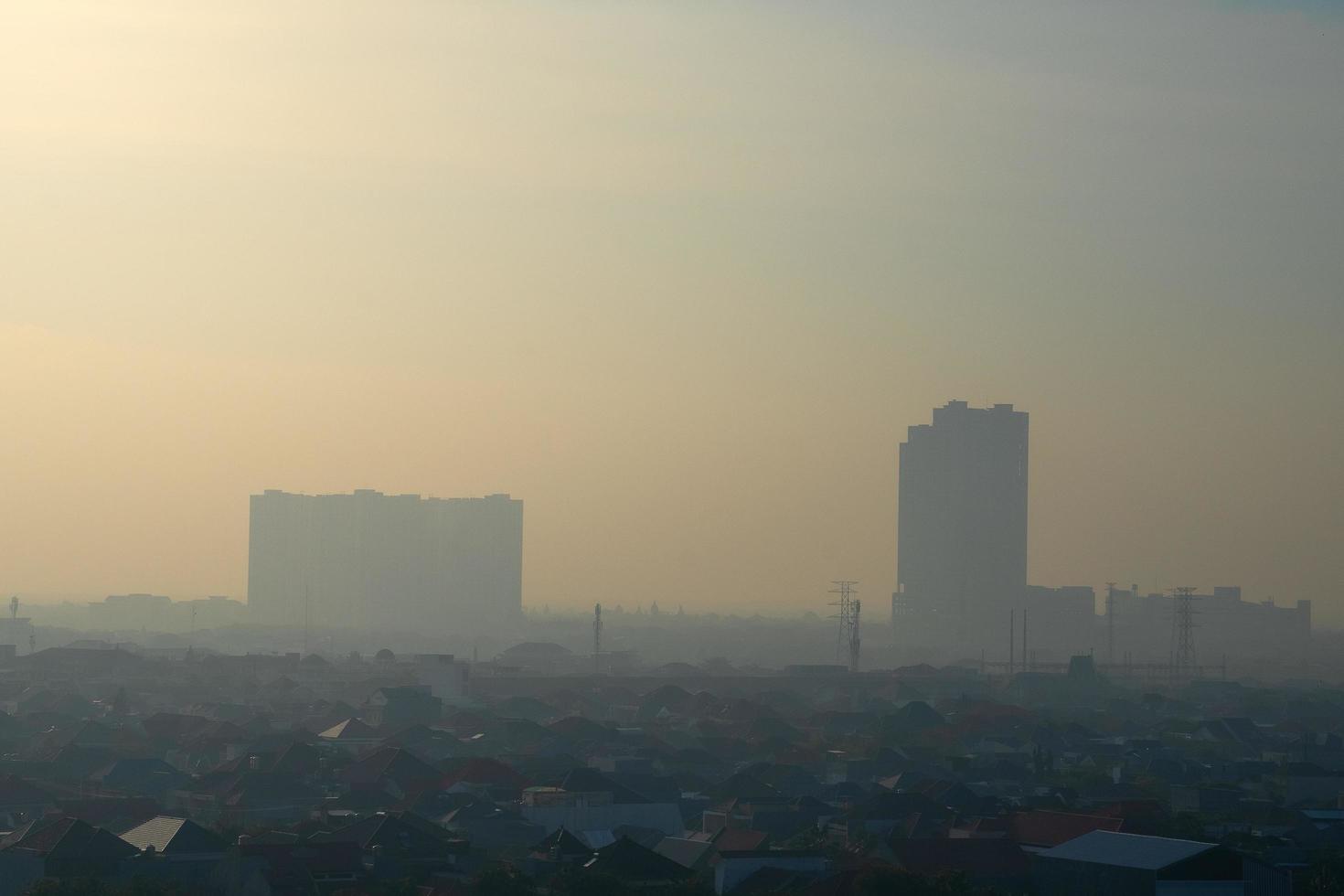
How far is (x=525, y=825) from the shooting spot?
23219 mm

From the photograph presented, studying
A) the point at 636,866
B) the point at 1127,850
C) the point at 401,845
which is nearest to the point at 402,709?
the point at 401,845

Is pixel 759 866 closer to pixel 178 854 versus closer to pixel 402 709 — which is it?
pixel 178 854

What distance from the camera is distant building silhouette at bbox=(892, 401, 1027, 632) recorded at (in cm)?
10238

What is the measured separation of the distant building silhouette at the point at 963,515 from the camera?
102 m

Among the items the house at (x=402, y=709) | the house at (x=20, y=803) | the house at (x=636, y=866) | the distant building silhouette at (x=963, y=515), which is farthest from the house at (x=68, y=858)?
the distant building silhouette at (x=963, y=515)

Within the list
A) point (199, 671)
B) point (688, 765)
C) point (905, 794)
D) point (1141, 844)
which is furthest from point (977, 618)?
point (1141, 844)

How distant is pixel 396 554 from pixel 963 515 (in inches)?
1260

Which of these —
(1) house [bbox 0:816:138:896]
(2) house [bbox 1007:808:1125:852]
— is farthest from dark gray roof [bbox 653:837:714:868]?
(1) house [bbox 0:816:138:896]

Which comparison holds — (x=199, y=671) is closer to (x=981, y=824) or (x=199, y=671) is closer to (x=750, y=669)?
(x=750, y=669)

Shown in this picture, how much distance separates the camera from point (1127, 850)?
1872cm

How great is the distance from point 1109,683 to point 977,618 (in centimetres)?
4008

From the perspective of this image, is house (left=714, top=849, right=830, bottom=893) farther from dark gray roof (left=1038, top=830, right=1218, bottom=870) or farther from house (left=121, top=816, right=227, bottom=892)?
house (left=121, top=816, right=227, bottom=892)

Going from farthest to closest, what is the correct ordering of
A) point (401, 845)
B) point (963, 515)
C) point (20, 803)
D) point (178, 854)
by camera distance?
1. point (963, 515)
2. point (20, 803)
3. point (401, 845)
4. point (178, 854)

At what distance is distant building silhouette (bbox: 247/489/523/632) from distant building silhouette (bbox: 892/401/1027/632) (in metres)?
22.4
